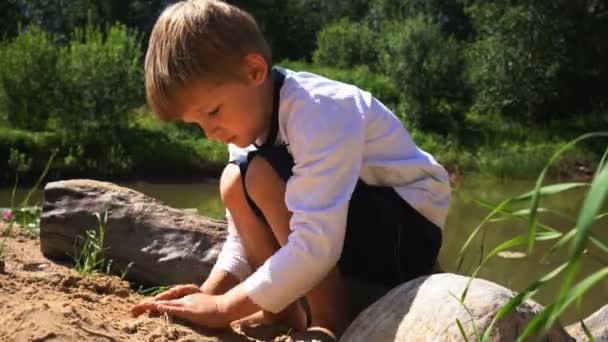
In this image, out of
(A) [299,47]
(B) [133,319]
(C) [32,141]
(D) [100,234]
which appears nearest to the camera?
(B) [133,319]

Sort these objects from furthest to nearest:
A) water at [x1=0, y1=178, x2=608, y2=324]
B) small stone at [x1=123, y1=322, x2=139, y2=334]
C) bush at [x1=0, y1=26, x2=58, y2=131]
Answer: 1. bush at [x1=0, y1=26, x2=58, y2=131]
2. water at [x1=0, y1=178, x2=608, y2=324]
3. small stone at [x1=123, y1=322, x2=139, y2=334]

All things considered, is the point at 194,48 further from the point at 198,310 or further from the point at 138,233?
the point at 138,233

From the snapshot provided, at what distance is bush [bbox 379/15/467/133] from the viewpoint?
13.4 meters

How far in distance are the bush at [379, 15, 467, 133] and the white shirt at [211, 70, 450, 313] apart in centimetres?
1158

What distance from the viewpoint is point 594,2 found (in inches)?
587

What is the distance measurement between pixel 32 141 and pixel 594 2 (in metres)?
10.5

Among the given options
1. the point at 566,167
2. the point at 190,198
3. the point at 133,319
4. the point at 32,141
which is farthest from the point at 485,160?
the point at 133,319

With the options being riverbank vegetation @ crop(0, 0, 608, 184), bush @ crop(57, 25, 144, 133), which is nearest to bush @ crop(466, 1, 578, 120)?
riverbank vegetation @ crop(0, 0, 608, 184)

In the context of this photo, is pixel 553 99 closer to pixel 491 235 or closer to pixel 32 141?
pixel 491 235

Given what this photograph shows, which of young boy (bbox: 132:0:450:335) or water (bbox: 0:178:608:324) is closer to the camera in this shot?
young boy (bbox: 132:0:450:335)

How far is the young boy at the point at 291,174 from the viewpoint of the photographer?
1.74 meters

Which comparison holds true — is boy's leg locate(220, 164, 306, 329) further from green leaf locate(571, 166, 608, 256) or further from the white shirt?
green leaf locate(571, 166, 608, 256)

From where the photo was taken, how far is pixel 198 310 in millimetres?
1774

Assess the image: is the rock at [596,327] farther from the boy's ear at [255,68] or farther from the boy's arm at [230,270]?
the boy's ear at [255,68]
